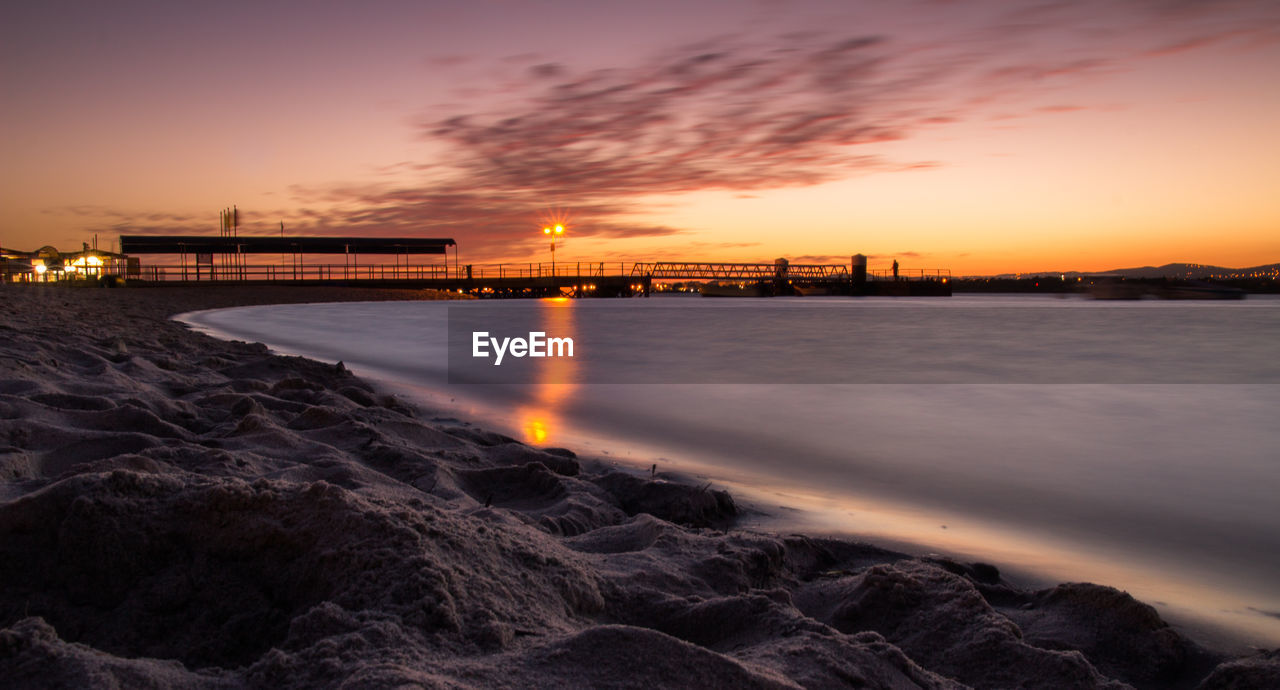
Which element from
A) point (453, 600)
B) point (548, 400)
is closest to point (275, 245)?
point (548, 400)

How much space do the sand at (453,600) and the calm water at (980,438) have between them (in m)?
0.73

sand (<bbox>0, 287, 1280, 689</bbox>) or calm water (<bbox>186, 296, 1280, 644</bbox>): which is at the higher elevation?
sand (<bbox>0, 287, 1280, 689</bbox>)

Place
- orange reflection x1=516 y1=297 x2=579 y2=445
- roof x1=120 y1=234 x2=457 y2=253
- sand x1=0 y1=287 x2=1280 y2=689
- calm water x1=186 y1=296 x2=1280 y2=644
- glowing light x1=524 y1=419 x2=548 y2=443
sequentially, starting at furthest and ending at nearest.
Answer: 1. roof x1=120 y1=234 x2=457 y2=253
2. orange reflection x1=516 y1=297 x2=579 y2=445
3. glowing light x1=524 y1=419 x2=548 y2=443
4. calm water x1=186 y1=296 x2=1280 y2=644
5. sand x1=0 y1=287 x2=1280 y2=689

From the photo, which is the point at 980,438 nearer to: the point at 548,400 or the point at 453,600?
the point at 548,400

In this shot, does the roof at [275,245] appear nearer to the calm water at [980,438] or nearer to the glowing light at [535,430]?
the calm water at [980,438]

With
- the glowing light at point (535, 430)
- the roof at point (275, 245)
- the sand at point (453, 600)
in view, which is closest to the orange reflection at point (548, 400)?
the glowing light at point (535, 430)

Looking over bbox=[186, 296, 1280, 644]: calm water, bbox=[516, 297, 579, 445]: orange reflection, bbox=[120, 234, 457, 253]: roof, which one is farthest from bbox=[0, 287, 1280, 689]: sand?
bbox=[120, 234, 457, 253]: roof

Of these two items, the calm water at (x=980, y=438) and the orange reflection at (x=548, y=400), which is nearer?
the calm water at (x=980, y=438)

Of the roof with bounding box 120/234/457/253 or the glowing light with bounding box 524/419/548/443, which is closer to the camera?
the glowing light with bounding box 524/419/548/443

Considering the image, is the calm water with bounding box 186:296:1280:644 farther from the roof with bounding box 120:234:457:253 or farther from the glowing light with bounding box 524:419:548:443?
the roof with bounding box 120:234:457:253

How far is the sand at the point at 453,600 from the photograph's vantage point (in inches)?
52.7

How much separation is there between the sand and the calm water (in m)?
0.73

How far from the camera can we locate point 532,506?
2857 mm

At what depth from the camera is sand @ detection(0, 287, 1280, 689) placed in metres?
1.34
